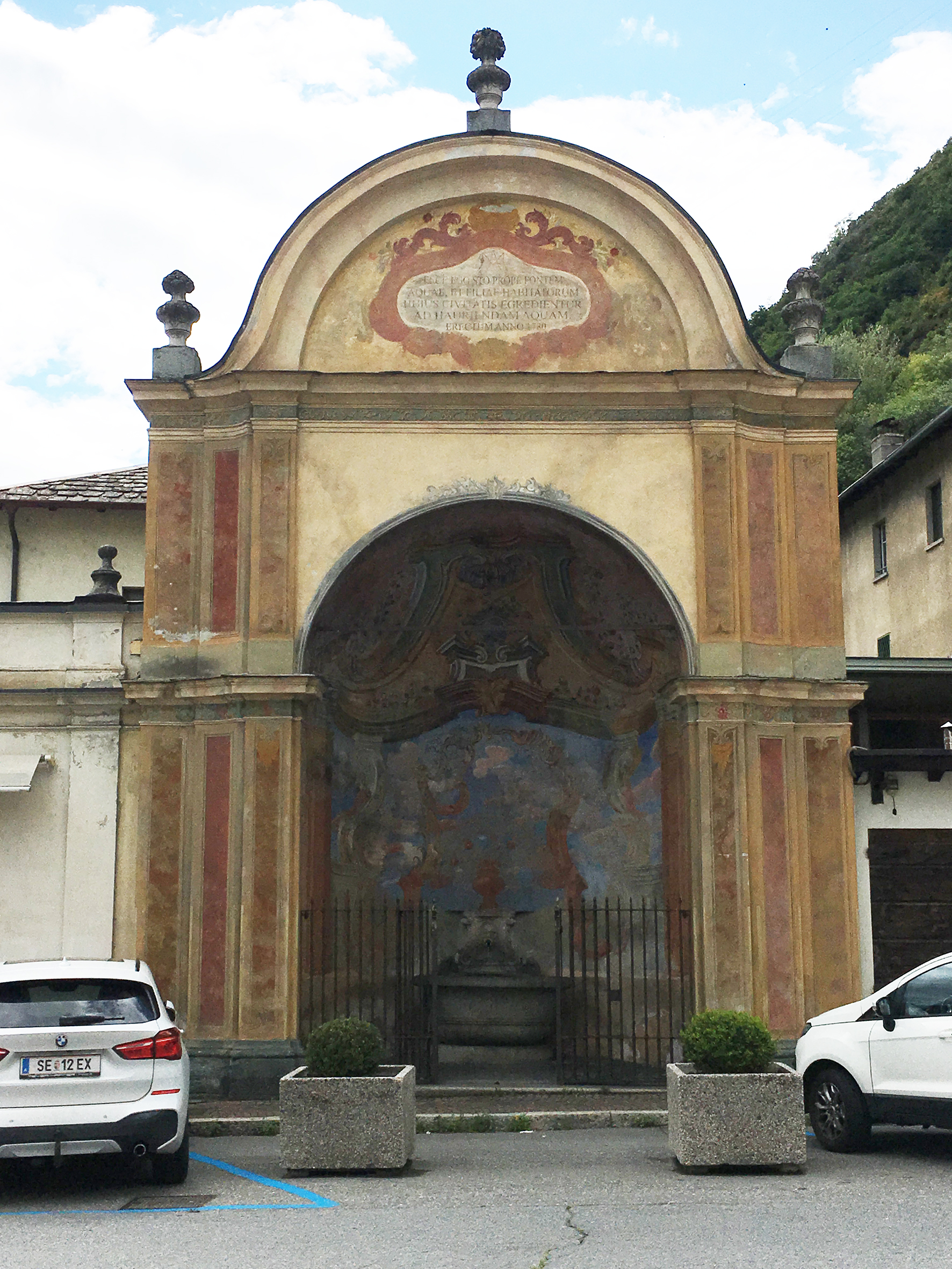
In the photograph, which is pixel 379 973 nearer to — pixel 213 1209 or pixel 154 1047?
pixel 154 1047

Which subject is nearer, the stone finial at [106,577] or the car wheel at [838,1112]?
the car wheel at [838,1112]

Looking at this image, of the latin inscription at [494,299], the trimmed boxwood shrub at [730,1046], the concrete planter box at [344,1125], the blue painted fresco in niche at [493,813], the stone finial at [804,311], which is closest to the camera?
the concrete planter box at [344,1125]

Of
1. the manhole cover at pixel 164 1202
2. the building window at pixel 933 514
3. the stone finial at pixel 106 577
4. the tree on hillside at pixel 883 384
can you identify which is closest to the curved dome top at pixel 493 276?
the stone finial at pixel 106 577

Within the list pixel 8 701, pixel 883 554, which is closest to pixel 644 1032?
pixel 8 701

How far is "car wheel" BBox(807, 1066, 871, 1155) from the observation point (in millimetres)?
9711

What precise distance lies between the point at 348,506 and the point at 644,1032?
6.18 m

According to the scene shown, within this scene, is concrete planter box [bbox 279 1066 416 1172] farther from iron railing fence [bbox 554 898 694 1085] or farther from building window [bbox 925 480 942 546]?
building window [bbox 925 480 942 546]

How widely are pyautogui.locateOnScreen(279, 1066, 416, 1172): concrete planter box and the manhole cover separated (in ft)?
2.64

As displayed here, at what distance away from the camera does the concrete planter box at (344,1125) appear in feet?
30.0

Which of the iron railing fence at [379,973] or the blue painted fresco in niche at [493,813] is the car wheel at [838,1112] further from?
the blue painted fresco in niche at [493,813]

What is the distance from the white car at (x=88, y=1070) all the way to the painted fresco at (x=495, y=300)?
7259 millimetres

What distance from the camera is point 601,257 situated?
14.2m

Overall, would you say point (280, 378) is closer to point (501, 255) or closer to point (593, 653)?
point (501, 255)

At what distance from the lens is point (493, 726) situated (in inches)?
652
